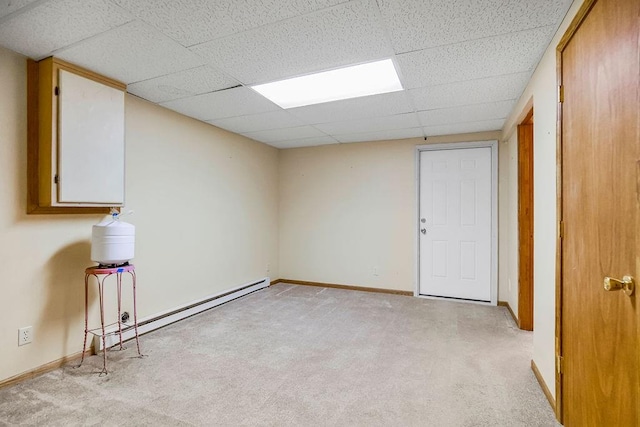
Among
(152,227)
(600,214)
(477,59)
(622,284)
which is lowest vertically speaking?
(622,284)

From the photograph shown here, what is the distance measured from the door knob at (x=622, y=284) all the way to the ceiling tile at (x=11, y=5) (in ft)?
9.47

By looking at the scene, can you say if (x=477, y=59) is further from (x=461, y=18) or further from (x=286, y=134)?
(x=286, y=134)

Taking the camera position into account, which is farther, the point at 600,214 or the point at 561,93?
the point at 561,93

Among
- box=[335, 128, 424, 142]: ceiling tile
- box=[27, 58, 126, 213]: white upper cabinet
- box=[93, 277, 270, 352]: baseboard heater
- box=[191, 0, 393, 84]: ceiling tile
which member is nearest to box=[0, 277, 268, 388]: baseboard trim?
box=[93, 277, 270, 352]: baseboard heater

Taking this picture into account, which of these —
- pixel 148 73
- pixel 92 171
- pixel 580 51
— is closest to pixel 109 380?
pixel 92 171

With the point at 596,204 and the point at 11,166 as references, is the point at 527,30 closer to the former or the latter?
the point at 596,204

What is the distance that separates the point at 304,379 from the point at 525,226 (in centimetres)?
263

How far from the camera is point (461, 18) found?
175 centimetres

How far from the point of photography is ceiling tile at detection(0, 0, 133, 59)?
5.50 feet

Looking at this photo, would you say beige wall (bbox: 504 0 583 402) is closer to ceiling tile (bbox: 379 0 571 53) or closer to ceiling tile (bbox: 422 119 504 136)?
ceiling tile (bbox: 379 0 571 53)

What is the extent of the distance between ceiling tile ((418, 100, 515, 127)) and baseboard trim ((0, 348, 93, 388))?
149 inches

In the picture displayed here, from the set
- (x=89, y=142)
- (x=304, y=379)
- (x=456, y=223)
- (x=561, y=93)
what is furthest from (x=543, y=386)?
(x=89, y=142)

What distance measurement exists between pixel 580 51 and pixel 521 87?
1.26 metres

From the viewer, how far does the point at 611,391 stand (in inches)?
49.4
